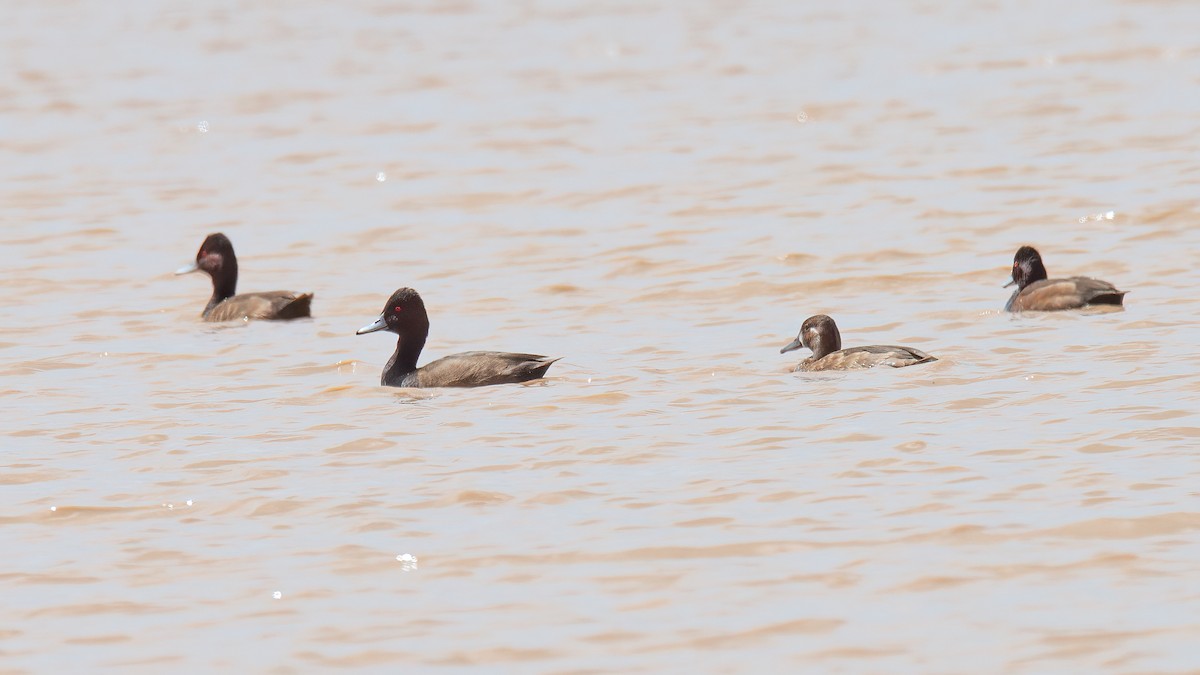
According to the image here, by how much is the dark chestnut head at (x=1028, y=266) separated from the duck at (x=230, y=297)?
5877 mm

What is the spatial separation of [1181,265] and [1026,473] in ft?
25.0

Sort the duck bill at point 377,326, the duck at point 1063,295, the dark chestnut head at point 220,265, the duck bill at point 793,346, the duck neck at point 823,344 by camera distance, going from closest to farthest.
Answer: the duck neck at point 823,344, the duck bill at point 793,346, the duck bill at point 377,326, the duck at point 1063,295, the dark chestnut head at point 220,265

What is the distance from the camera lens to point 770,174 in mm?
24453

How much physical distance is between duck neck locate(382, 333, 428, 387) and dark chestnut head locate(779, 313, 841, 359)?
8.97 feet

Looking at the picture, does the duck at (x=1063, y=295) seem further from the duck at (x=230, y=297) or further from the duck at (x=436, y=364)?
the duck at (x=230, y=297)

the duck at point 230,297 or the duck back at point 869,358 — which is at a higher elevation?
the duck at point 230,297

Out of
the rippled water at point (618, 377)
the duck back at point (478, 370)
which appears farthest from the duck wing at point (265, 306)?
the duck back at point (478, 370)

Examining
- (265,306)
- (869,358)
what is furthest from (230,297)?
(869,358)

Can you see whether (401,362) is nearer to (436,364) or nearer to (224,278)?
(436,364)

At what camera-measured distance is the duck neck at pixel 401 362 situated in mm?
14398

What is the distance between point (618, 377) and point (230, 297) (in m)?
5.42

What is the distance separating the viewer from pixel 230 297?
1831 cm

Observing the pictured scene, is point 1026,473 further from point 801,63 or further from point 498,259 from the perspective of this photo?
point 801,63

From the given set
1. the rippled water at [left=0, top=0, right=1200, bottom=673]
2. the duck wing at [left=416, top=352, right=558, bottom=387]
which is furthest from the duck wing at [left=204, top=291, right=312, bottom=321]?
the duck wing at [left=416, top=352, right=558, bottom=387]
